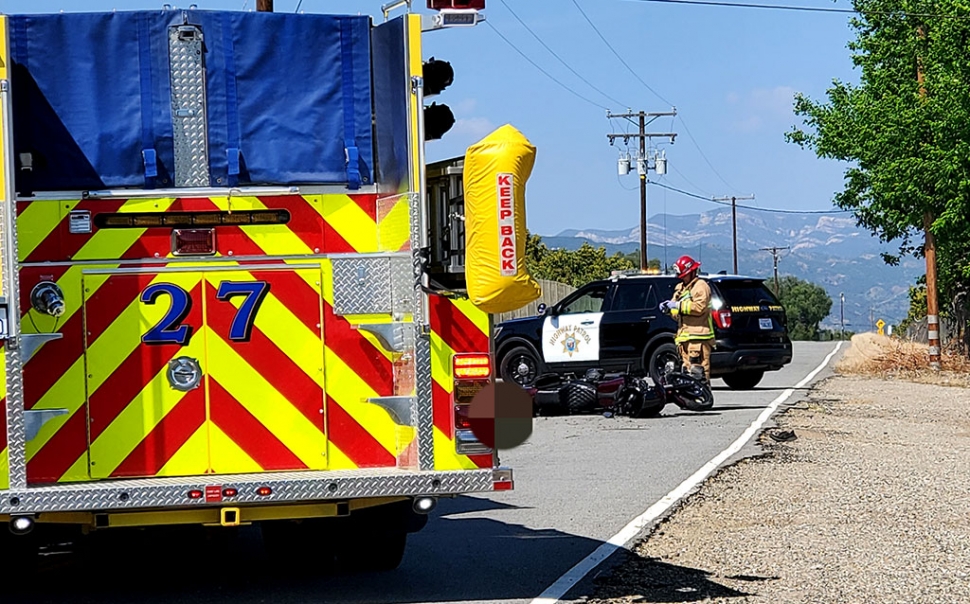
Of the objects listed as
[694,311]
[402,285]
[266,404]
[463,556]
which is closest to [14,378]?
[266,404]

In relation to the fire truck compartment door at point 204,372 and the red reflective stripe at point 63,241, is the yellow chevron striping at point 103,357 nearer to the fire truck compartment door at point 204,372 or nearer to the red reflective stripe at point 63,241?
the fire truck compartment door at point 204,372

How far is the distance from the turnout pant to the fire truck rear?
407 inches

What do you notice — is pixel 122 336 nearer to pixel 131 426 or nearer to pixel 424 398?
pixel 131 426

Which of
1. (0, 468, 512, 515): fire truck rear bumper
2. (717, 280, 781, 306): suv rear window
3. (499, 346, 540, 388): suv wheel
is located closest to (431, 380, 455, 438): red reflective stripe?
(0, 468, 512, 515): fire truck rear bumper

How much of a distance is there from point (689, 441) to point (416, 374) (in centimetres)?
825

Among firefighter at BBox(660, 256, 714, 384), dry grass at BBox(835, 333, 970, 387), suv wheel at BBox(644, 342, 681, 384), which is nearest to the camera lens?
firefighter at BBox(660, 256, 714, 384)

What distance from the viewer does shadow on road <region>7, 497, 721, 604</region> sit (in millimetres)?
7492

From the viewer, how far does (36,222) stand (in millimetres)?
6852

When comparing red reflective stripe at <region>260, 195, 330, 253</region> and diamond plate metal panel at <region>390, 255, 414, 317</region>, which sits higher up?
red reflective stripe at <region>260, 195, 330, 253</region>

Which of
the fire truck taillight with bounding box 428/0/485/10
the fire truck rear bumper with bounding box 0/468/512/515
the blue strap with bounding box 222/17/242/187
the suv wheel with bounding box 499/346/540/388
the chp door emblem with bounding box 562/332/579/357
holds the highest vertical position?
the fire truck taillight with bounding box 428/0/485/10

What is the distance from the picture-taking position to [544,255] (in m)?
77.4

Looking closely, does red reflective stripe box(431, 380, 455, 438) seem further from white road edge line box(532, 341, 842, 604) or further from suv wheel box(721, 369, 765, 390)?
suv wheel box(721, 369, 765, 390)

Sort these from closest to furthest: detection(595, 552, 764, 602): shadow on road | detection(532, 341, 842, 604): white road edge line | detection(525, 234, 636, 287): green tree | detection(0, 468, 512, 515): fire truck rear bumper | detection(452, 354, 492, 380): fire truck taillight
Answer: detection(0, 468, 512, 515): fire truck rear bumper < detection(452, 354, 492, 380): fire truck taillight < detection(595, 552, 764, 602): shadow on road < detection(532, 341, 842, 604): white road edge line < detection(525, 234, 636, 287): green tree

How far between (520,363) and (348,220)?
16.6 m
